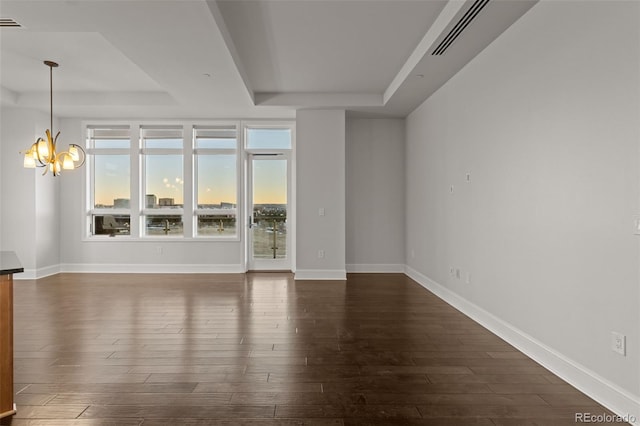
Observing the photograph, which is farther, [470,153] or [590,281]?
[470,153]

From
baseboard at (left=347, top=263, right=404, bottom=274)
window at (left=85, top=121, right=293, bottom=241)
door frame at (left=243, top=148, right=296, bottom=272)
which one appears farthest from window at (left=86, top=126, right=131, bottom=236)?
baseboard at (left=347, top=263, right=404, bottom=274)

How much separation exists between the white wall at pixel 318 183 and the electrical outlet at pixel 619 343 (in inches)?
171

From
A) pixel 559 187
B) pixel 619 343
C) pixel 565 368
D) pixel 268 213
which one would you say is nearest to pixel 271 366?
pixel 565 368

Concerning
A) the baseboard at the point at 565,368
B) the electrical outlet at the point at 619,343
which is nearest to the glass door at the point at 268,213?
the baseboard at the point at 565,368

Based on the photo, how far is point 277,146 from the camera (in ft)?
23.7

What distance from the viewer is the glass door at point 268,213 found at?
724cm

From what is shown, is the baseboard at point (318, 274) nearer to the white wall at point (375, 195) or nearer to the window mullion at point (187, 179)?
the white wall at point (375, 195)

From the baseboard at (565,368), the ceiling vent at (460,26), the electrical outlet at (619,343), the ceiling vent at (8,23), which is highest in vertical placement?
the ceiling vent at (8,23)

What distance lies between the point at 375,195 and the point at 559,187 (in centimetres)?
433

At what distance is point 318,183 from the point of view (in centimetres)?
635

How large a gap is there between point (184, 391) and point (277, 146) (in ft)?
17.6

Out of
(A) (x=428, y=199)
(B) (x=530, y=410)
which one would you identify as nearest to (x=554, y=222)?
(B) (x=530, y=410)

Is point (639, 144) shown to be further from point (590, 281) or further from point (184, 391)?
point (184, 391)

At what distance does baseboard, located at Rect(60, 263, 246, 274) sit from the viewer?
23.1 feet
